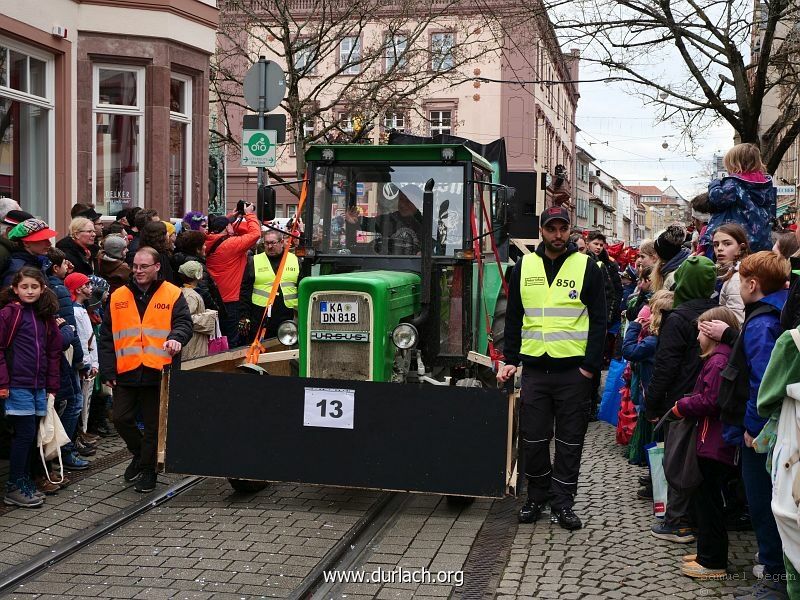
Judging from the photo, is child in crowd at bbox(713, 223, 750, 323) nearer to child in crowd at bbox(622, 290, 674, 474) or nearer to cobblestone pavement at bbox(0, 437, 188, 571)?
child in crowd at bbox(622, 290, 674, 474)

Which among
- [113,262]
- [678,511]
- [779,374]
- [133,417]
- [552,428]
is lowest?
[678,511]

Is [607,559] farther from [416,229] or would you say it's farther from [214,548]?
[416,229]

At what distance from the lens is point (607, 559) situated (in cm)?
621

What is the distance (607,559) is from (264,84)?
8.03 meters

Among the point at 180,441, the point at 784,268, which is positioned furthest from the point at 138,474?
the point at 784,268

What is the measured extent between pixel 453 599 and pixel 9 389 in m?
3.68

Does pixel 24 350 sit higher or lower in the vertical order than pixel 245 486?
higher

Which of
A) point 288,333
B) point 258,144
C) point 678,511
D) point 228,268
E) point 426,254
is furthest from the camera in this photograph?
point 258,144

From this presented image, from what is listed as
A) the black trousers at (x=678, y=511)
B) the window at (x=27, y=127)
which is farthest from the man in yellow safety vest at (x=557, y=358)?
the window at (x=27, y=127)

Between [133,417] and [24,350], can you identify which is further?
[133,417]

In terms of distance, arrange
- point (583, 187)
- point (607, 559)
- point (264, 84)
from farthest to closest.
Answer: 1. point (583, 187)
2. point (264, 84)
3. point (607, 559)

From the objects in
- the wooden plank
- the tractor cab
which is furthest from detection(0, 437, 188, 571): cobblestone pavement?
the tractor cab

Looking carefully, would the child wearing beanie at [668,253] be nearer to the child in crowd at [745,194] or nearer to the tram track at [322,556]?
the child in crowd at [745,194]

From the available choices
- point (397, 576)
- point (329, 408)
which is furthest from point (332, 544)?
point (329, 408)
